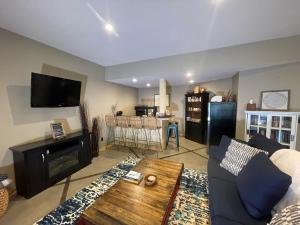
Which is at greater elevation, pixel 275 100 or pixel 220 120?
pixel 275 100

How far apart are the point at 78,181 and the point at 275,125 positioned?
13.0 ft

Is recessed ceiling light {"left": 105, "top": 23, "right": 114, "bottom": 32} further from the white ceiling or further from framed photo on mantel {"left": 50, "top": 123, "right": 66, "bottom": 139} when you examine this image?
framed photo on mantel {"left": 50, "top": 123, "right": 66, "bottom": 139}

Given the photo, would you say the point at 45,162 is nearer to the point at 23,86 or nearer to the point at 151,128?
the point at 23,86

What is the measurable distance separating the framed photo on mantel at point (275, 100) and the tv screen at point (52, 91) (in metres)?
4.17

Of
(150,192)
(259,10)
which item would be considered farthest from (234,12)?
(150,192)

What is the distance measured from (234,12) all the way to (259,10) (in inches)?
12.2

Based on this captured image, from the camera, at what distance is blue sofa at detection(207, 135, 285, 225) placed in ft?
3.92

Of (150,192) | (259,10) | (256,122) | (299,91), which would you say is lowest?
(150,192)

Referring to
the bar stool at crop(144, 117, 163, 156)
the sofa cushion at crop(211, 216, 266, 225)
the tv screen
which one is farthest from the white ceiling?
the sofa cushion at crop(211, 216, 266, 225)

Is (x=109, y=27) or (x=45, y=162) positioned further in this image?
(x=45, y=162)

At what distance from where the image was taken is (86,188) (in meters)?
2.32

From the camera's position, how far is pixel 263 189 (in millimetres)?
1220

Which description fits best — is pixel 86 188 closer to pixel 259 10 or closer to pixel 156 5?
pixel 156 5

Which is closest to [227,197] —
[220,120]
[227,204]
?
[227,204]
